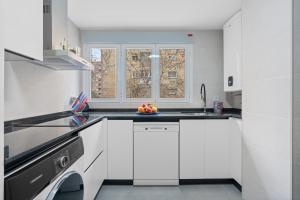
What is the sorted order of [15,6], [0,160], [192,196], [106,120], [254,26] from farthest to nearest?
[106,120] < [192,196] < [254,26] < [15,6] < [0,160]

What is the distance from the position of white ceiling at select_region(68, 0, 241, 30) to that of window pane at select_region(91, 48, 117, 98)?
410 mm

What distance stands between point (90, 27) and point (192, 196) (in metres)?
2.69

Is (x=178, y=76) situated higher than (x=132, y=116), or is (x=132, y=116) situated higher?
(x=178, y=76)

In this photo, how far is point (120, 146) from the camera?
3055 mm

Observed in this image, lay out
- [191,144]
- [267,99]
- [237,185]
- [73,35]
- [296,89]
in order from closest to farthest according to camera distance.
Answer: [296,89] < [267,99] < [237,185] < [191,144] < [73,35]

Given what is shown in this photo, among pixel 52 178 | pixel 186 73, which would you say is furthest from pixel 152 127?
pixel 52 178

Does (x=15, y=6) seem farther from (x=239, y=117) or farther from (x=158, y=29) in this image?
(x=158, y=29)

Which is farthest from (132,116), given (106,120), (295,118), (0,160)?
(0,160)

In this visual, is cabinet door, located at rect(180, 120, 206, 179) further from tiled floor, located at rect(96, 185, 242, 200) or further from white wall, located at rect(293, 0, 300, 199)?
white wall, located at rect(293, 0, 300, 199)

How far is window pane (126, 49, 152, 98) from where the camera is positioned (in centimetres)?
383

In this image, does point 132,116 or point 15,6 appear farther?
point 132,116

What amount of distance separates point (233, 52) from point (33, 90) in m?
2.39

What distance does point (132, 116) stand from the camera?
10.0 ft

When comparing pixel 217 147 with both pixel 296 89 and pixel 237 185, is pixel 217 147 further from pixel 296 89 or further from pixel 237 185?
pixel 296 89
